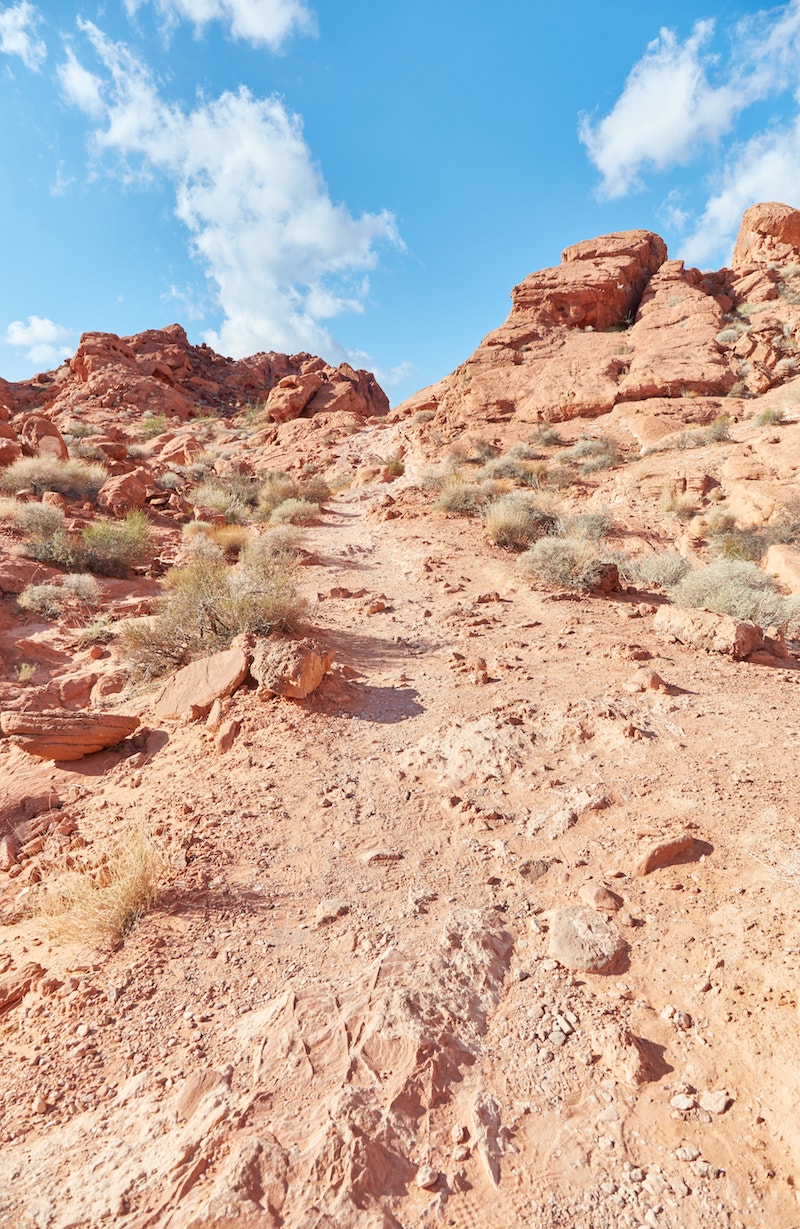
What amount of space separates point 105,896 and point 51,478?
11.3 m

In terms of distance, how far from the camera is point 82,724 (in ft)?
14.3

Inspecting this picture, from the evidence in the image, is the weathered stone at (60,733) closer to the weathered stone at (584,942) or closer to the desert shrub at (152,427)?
the weathered stone at (584,942)

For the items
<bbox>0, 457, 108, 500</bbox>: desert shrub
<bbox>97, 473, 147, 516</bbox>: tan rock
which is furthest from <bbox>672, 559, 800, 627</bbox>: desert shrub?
<bbox>0, 457, 108, 500</bbox>: desert shrub

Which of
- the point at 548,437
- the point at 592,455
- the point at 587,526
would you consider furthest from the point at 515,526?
the point at 548,437

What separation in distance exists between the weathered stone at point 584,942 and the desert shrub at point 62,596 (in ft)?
22.7

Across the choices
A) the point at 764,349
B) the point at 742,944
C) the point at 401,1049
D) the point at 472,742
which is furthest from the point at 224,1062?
the point at 764,349

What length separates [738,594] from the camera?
20.7ft

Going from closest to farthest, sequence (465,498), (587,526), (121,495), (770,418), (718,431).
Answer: (587,526) < (121,495) < (770,418) < (465,498) < (718,431)

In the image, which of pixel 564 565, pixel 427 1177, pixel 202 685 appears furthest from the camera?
pixel 564 565

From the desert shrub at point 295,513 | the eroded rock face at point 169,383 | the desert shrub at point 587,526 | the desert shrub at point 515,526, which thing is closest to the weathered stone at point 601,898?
the desert shrub at point 587,526

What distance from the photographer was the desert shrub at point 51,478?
36.8 ft

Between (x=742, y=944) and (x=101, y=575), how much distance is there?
8.99 metres

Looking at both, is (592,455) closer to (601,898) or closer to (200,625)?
(200,625)

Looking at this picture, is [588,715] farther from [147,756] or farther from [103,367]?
[103,367]
